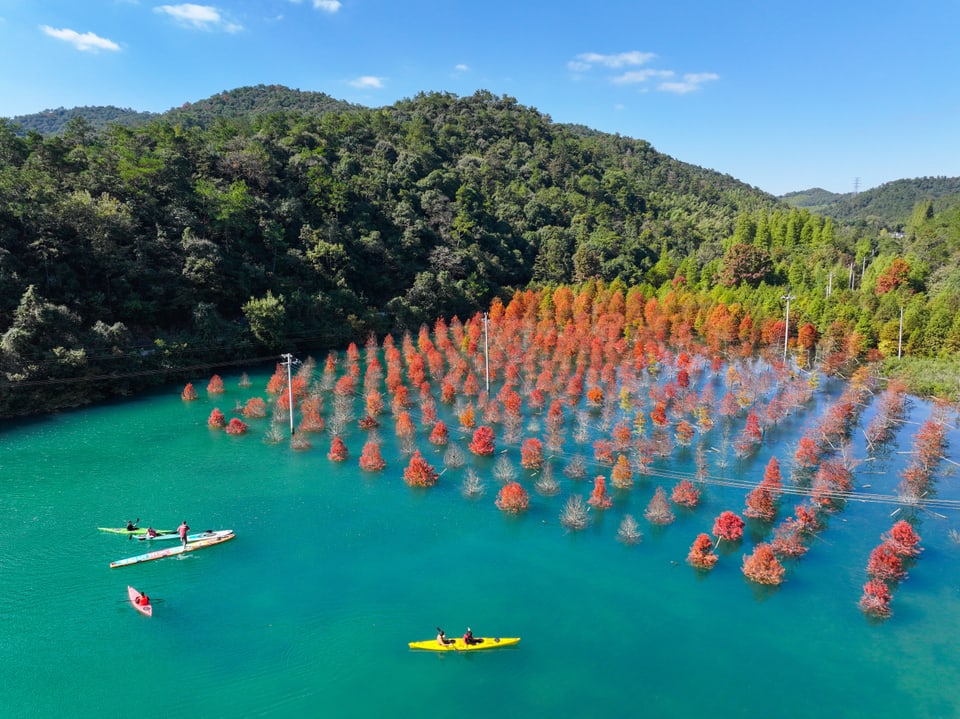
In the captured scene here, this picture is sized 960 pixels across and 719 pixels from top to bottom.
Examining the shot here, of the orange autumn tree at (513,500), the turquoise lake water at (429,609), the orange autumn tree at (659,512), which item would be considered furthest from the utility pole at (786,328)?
the orange autumn tree at (513,500)

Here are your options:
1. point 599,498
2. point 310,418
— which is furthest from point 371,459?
point 599,498

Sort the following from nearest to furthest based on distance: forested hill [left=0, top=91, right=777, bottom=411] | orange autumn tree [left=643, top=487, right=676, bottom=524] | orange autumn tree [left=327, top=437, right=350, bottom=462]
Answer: orange autumn tree [left=643, top=487, right=676, bottom=524] → orange autumn tree [left=327, top=437, right=350, bottom=462] → forested hill [left=0, top=91, right=777, bottom=411]

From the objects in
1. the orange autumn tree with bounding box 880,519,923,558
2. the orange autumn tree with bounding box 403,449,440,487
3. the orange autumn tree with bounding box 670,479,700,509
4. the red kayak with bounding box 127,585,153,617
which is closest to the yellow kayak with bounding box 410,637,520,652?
the red kayak with bounding box 127,585,153,617

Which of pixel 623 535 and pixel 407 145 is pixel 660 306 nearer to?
pixel 623 535

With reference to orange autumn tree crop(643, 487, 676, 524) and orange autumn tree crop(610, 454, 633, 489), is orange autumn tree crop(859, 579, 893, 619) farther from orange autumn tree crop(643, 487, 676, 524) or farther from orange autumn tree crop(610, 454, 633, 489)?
orange autumn tree crop(610, 454, 633, 489)

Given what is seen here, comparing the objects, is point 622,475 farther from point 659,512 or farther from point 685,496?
point 659,512

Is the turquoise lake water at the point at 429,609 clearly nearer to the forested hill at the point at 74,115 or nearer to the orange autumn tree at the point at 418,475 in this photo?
the orange autumn tree at the point at 418,475

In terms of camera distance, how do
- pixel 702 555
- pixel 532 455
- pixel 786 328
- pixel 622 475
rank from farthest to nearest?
pixel 786 328 < pixel 532 455 < pixel 622 475 < pixel 702 555
